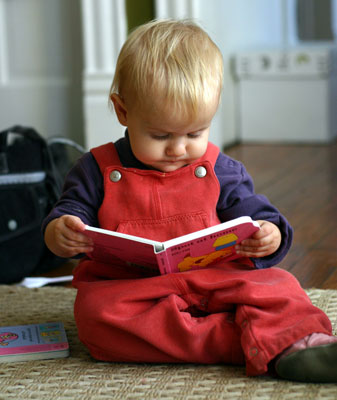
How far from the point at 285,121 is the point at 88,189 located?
204 cm

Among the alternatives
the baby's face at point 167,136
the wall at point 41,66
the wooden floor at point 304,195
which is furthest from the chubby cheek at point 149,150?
the wall at point 41,66

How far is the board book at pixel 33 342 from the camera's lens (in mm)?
1013

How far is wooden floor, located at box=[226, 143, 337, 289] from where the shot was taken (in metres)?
1.45

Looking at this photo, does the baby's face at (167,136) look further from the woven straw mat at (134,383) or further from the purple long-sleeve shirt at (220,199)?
the woven straw mat at (134,383)

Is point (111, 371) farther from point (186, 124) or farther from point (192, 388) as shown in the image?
point (186, 124)

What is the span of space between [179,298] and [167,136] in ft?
0.73

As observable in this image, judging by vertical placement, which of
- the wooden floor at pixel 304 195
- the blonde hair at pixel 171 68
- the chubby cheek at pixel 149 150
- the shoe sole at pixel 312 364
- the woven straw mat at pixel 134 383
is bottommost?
the wooden floor at pixel 304 195

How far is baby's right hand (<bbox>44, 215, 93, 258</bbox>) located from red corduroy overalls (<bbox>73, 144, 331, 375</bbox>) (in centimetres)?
6

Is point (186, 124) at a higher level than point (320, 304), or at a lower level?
higher

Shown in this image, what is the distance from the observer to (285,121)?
298cm

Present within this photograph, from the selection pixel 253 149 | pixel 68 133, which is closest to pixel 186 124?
pixel 68 133

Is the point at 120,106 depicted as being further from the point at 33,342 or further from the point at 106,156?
the point at 33,342

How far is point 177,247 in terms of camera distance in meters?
0.92

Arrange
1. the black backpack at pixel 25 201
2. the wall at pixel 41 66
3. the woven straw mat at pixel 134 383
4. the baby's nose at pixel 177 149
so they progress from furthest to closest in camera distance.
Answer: the wall at pixel 41 66 → the black backpack at pixel 25 201 → the baby's nose at pixel 177 149 → the woven straw mat at pixel 134 383
